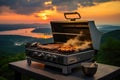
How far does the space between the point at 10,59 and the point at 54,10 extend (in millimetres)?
1701

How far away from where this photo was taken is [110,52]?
3.96m

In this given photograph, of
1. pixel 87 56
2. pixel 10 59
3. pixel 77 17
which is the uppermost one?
pixel 77 17

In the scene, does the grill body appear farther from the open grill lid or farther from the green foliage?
the green foliage

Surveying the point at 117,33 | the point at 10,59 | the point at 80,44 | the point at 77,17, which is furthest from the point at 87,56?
the point at 10,59

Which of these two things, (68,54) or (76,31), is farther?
(76,31)

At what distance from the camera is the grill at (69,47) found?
2090 millimetres

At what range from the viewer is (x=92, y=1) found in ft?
14.0

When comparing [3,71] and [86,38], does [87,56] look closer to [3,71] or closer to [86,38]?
[86,38]

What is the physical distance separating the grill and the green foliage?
1.45 m

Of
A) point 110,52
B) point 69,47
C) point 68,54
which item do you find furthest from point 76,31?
point 110,52

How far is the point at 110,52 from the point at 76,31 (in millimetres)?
1572

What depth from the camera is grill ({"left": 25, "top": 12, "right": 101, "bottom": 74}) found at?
2.09m

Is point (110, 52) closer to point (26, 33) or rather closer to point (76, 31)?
point (76, 31)

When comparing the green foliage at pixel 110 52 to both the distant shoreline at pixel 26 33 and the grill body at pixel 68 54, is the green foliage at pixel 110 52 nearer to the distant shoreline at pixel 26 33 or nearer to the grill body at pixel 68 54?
the grill body at pixel 68 54
